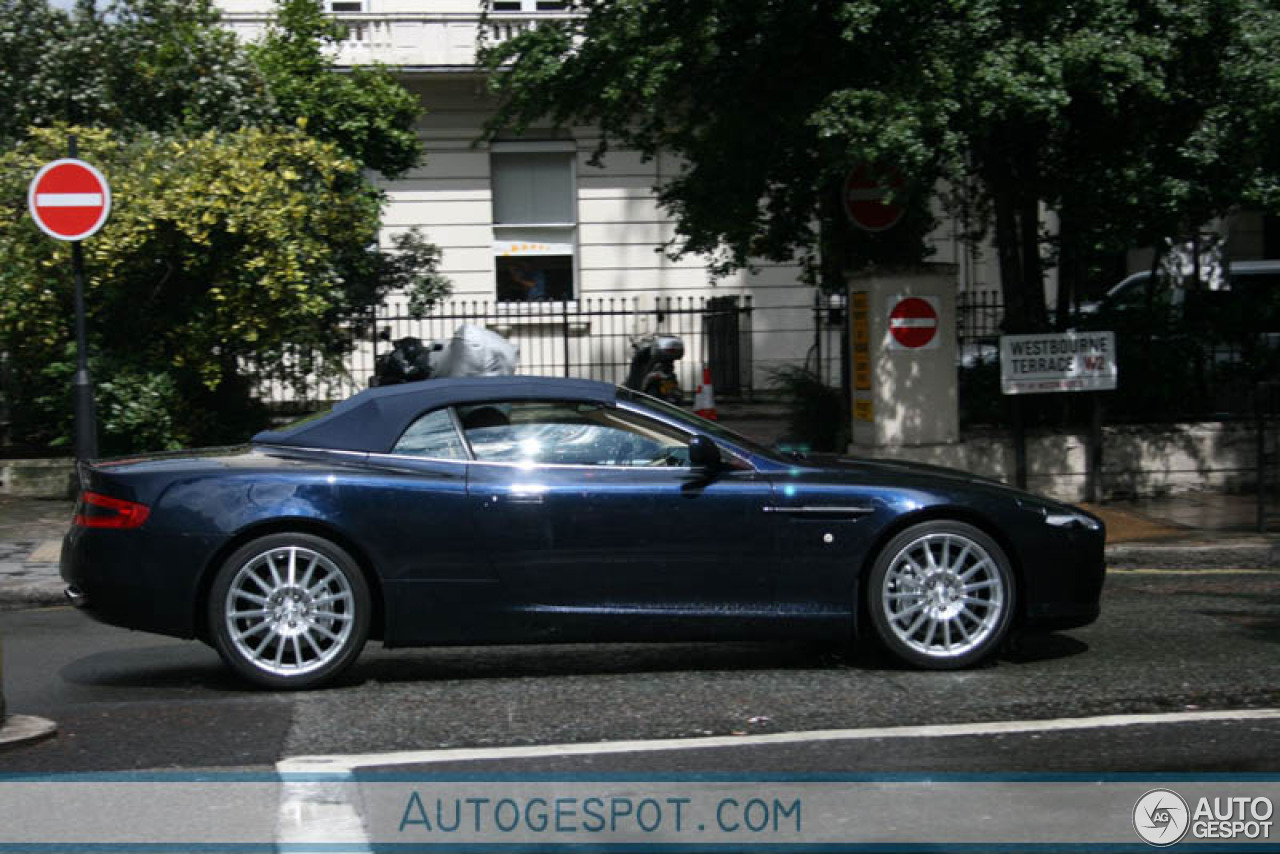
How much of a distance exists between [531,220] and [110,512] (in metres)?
16.2

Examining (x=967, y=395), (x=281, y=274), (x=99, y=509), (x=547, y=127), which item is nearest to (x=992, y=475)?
(x=967, y=395)

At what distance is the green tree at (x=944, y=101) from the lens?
35.5 feet

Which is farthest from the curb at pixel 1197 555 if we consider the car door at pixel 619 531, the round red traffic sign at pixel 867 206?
the car door at pixel 619 531

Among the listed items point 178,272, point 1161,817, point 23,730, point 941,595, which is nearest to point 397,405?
point 23,730

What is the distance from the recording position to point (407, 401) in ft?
22.0

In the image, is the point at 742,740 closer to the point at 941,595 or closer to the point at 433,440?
the point at 941,595

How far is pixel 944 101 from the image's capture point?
10734mm

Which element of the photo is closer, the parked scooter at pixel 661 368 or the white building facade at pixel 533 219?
the parked scooter at pixel 661 368

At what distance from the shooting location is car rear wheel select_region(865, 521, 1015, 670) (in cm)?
654

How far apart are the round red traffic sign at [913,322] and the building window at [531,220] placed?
10.2 meters

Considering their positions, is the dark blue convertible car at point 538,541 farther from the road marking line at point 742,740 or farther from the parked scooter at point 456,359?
the parked scooter at point 456,359

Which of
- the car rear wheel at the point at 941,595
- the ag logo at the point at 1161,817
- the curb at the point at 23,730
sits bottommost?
the ag logo at the point at 1161,817

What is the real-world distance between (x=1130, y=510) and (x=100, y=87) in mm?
10595

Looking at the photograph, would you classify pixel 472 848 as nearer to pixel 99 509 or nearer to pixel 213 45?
pixel 99 509
